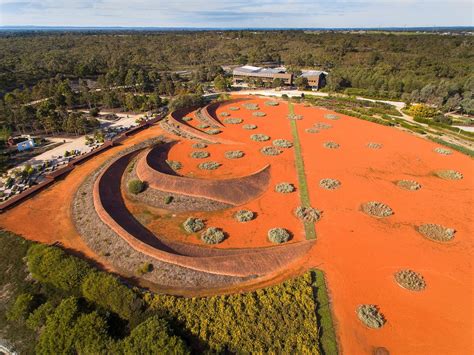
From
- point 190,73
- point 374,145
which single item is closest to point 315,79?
point 374,145

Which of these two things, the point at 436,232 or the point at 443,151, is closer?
the point at 436,232

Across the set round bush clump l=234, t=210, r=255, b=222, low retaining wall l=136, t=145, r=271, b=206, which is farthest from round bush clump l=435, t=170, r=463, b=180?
round bush clump l=234, t=210, r=255, b=222

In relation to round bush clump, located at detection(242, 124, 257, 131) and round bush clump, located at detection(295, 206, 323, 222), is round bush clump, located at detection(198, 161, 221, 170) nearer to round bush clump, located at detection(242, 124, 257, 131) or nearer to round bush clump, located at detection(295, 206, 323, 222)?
round bush clump, located at detection(295, 206, 323, 222)

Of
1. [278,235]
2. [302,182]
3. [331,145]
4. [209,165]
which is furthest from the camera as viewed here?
[331,145]

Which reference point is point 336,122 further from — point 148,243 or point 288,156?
point 148,243

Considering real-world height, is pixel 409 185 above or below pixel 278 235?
above

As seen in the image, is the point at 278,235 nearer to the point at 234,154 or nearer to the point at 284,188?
the point at 284,188
